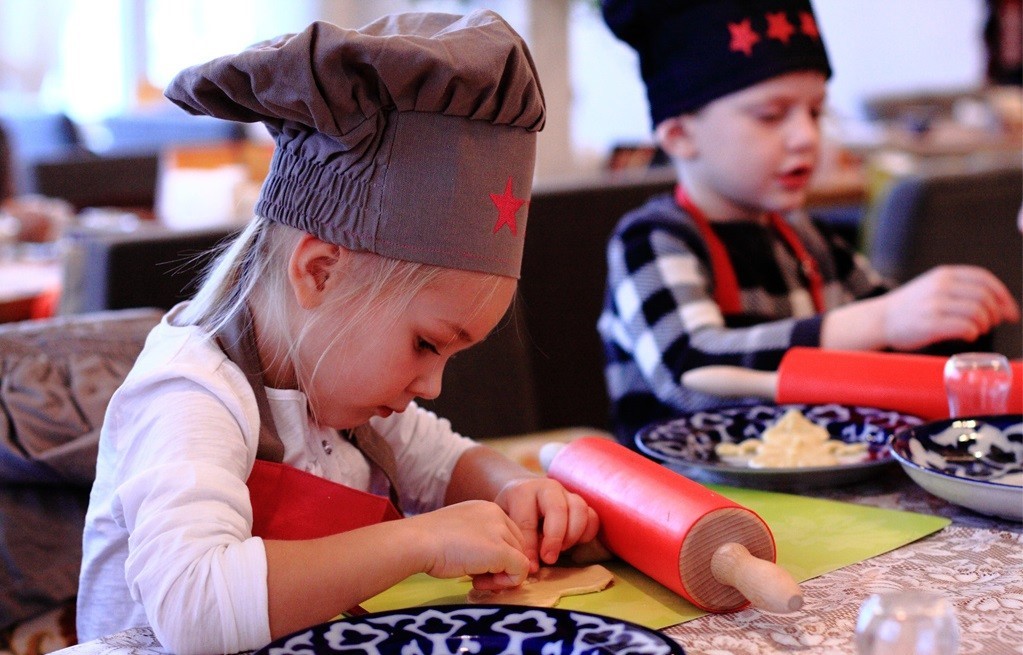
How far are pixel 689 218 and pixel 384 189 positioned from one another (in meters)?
0.91

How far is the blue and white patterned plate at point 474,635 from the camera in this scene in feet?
2.15

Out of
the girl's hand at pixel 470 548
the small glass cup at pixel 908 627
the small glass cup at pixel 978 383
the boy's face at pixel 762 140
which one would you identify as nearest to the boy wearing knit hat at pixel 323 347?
the girl's hand at pixel 470 548

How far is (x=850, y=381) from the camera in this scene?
3.85 ft

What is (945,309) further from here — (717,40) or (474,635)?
(474,635)

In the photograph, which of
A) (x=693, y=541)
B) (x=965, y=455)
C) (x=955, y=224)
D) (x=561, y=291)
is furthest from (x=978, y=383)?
(x=955, y=224)

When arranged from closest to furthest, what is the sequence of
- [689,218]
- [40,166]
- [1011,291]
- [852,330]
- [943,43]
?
[852,330] → [689,218] → [1011,291] → [40,166] → [943,43]

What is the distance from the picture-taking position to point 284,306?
3.03ft

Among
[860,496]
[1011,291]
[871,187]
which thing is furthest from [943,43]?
[860,496]

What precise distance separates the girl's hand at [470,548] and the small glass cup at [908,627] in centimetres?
25

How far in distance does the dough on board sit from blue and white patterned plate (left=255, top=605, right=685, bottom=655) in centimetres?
9

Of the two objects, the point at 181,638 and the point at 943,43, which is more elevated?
the point at 943,43

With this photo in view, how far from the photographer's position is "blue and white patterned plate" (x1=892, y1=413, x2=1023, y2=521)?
0.89 meters

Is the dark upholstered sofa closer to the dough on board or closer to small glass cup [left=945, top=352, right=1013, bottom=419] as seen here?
small glass cup [left=945, top=352, right=1013, bottom=419]

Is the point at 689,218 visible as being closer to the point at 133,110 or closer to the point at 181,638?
the point at 181,638
